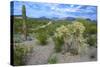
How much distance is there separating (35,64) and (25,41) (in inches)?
12.3

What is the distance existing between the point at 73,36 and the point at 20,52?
0.73 metres

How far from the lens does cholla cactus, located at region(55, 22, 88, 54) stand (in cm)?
241

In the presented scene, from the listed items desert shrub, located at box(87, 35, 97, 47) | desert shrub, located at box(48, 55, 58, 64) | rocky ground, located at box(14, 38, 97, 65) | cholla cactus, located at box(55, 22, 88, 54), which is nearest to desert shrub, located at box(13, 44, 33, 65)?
rocky ground, located at box(14, 38, 97, 65)

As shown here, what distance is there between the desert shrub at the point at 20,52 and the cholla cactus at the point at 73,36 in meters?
0.43

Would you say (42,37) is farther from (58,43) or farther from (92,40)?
(92,40)

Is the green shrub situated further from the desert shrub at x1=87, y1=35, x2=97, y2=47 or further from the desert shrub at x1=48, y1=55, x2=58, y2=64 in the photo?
the desert shrub at x1=87, y1=35, x2=97, y2=47

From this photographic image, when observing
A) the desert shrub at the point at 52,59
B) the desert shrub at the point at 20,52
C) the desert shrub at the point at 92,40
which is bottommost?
the desert shrub at the point at 52,59

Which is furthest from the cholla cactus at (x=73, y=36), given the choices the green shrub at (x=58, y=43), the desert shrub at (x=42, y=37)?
the desert shrub at (x=42, y=37)

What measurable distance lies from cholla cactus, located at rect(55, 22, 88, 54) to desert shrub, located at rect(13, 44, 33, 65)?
0.43m

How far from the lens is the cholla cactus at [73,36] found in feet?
7.92

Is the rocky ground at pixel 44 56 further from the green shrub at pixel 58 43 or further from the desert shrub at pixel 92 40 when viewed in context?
the desert shrub at pixel 92 40

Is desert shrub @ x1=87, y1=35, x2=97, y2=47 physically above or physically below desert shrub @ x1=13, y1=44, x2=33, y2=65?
above

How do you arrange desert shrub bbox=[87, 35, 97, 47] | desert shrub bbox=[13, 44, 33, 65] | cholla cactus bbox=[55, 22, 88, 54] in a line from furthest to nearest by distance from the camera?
desert shrub bbox=[87, 35, 97, 47], cholla cactus bbox=[55, 22, 88, 54], desert shrub bbox=[13, 44, 33, 65]

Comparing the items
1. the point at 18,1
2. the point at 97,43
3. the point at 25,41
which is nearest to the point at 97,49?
the point at 97,43
